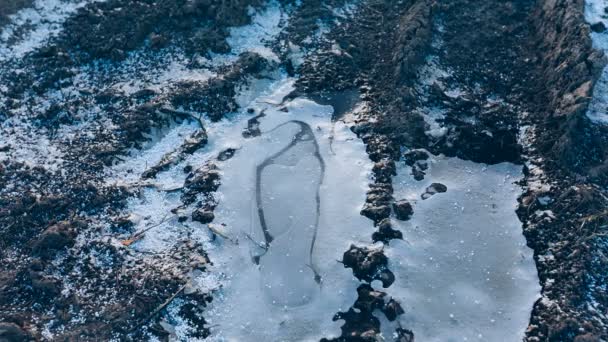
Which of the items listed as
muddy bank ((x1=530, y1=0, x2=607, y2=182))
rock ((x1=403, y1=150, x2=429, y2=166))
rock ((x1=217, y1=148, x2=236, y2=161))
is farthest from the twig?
muddy bank ((x1=530, y1=0, x2=607, y2=182))

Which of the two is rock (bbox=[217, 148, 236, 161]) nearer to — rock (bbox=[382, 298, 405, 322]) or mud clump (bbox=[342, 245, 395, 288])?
mud clump (bbox=[342, 245, 395, 288])

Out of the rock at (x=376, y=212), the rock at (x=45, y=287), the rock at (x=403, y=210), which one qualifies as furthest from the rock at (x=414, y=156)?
the rock at (x=45, y=287)

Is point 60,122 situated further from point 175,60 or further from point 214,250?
point 214,250

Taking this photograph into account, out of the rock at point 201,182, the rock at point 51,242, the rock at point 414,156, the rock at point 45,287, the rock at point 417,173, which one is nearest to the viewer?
the rock at point 45,287

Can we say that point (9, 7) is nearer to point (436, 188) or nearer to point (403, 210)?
point (403, 210)

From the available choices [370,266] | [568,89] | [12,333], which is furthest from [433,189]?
[12,333]

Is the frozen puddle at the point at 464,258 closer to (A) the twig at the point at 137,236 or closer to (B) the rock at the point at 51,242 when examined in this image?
(A) the twig at the point at 137,236

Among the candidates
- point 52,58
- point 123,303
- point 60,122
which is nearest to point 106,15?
point 52,58
